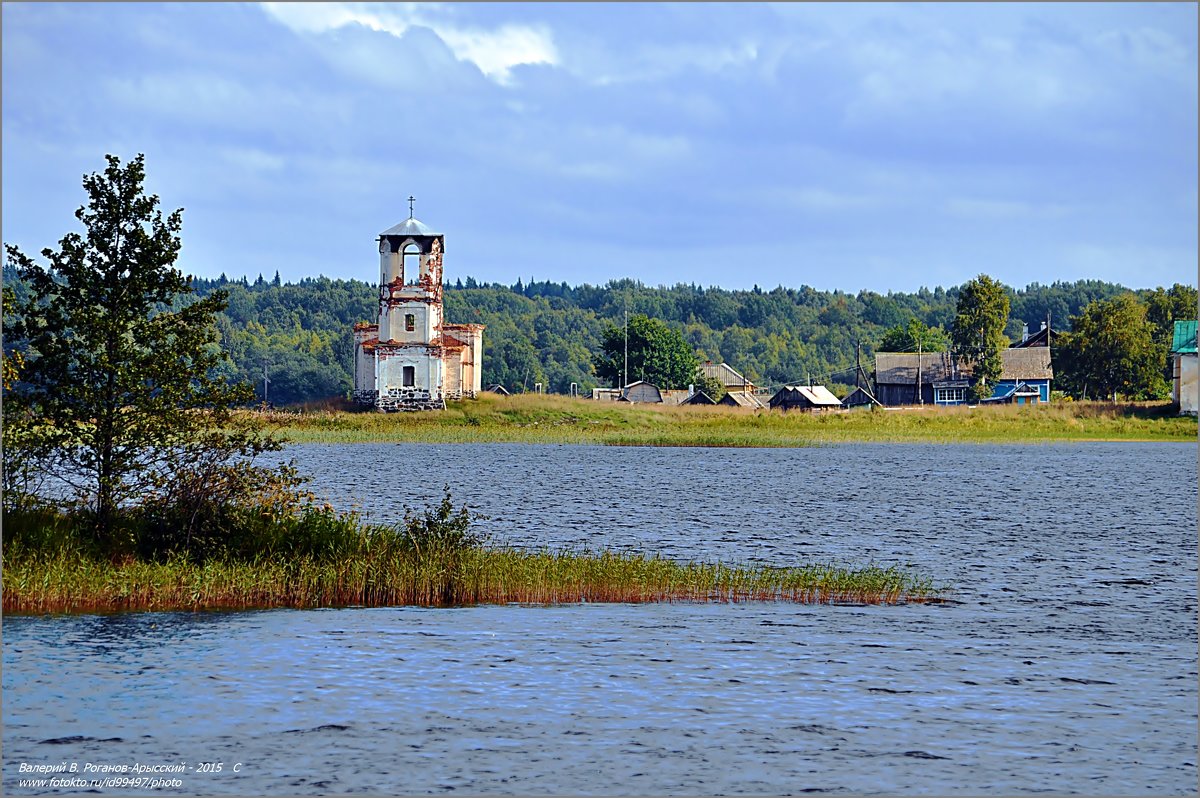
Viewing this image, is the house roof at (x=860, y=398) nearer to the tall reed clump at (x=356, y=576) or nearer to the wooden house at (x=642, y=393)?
the wooden house at (x=642, y=393)

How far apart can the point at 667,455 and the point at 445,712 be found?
86.7 m

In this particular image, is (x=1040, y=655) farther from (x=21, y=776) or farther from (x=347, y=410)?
(x=347, y=410)

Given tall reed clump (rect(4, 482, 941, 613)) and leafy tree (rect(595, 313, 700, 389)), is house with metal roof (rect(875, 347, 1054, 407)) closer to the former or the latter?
leafy tree (rect(595, 313, 700, 389))

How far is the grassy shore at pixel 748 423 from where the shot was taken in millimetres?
108562

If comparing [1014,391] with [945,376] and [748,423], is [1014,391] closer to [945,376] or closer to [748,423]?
[945,376]

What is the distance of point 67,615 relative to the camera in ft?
81.7

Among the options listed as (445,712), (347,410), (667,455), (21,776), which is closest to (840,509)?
(445,712)

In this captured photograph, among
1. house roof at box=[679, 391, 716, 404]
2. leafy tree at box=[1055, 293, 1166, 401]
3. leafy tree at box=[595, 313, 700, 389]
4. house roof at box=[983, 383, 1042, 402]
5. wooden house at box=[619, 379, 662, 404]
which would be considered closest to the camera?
leafy tree at box=[1055, 293, 1166, 401]

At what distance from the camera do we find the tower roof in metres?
122

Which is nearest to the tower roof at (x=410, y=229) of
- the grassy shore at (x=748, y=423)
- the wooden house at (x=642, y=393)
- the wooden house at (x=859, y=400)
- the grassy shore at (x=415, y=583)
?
the grassy shore at (x=748, y=423)

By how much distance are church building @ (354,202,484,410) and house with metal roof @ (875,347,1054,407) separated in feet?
186

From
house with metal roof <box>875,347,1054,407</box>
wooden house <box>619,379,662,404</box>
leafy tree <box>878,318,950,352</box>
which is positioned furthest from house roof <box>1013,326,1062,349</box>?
wooden house <box>619,379,662,404</box>

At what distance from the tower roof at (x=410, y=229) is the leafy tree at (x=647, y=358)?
48831 millimetres

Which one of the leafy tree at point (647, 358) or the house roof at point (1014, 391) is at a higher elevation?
the leafy tree at point (647, 358)
